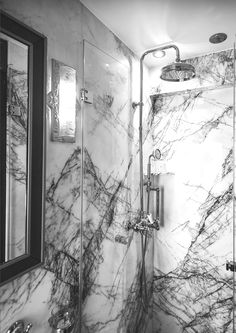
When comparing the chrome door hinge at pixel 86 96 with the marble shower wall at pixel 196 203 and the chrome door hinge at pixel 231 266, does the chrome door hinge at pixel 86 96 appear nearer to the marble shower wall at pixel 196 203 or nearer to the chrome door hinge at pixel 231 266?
the marble shower wall at pixel 196 203

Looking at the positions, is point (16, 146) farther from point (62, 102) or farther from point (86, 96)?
point (86, 96)

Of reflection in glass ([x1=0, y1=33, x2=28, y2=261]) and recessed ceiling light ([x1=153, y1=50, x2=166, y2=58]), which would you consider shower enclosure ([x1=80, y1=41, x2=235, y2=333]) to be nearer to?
recessed ceiling light ([x1=153, y1=50, x2=166, y2=58])

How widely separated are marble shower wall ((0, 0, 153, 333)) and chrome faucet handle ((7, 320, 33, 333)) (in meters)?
0.02

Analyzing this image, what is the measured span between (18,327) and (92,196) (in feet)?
2.20

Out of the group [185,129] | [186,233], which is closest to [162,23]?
[185,129]

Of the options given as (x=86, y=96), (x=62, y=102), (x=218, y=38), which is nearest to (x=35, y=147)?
(x=62, y=102)

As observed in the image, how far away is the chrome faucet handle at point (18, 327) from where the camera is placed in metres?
0.85

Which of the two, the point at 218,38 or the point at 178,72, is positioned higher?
the point at 218,38

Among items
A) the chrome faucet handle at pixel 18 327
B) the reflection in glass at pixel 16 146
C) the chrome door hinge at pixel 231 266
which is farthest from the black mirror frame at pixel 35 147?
the chrome door hinge at pixel 231 266

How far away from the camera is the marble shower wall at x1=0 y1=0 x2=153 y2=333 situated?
1.00 m

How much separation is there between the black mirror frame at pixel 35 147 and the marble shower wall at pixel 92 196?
5 centimetres

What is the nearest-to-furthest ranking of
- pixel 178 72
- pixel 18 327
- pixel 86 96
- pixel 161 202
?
pixel 18 327 < pixel 86 96 < pixel 178 72 < pixel 161 202

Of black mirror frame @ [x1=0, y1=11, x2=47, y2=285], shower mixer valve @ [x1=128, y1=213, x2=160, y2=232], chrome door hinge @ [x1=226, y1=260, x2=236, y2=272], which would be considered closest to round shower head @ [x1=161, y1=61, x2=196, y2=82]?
black mirror frame @ [x1=0, y1=11, x2=47, y2=285]

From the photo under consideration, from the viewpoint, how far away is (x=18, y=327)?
2.84ft
